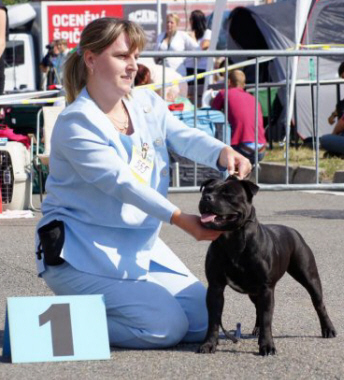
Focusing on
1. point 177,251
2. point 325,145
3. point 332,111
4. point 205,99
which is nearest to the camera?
point 177,251

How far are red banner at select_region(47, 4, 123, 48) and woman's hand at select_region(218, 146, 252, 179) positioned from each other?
57.1 feet

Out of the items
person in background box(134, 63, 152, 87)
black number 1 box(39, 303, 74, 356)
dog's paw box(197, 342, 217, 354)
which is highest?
person in background box(134, 63, 152, 87)

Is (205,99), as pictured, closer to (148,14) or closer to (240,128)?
(240,128)

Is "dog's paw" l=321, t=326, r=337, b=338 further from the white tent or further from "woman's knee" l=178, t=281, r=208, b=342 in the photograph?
the white tent

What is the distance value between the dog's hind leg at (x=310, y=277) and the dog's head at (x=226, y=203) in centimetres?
53

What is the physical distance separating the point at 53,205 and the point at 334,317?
57.6 inches

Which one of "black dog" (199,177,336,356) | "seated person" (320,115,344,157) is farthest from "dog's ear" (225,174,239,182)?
"seated person" (320,115,344,157)

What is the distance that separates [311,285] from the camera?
4.43 metres

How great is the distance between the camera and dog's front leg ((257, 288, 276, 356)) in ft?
13.4

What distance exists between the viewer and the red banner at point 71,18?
2145cm

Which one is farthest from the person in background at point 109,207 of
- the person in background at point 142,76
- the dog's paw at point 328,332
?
the person in background at point 142,76

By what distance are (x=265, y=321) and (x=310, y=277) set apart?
0.45 m

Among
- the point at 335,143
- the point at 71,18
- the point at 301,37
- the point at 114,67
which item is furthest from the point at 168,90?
the point at 71,18

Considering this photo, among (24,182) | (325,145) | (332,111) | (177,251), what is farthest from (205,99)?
(177,251)
